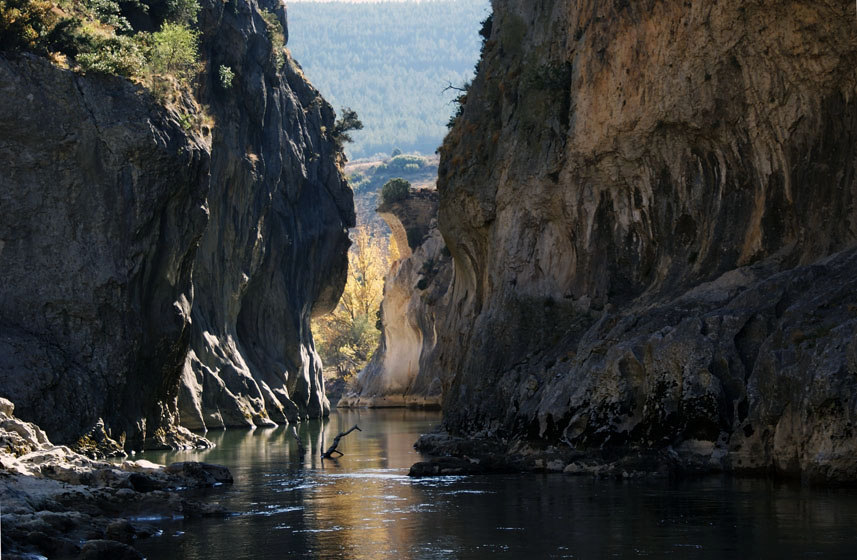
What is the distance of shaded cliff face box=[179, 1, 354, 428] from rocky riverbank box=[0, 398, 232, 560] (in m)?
24.5

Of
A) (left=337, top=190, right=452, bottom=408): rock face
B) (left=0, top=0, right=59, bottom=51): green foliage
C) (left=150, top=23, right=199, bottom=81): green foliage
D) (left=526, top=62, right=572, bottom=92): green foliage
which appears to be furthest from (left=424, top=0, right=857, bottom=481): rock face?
(left=337, top=190, right=452, bottom=408): rock face

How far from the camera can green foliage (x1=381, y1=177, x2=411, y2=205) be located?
269ft

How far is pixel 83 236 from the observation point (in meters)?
39.0

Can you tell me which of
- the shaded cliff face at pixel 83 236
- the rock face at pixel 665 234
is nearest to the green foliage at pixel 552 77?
the rock face at pixel 665 234

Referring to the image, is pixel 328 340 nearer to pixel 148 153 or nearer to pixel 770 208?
pixel 148 153

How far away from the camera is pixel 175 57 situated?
4719 cm

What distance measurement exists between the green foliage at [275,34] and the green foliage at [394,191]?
11.3 meters

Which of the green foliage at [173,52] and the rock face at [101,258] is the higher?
the green foliage at [173,52]

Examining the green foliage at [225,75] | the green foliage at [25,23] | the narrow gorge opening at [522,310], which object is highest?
the green foliage at [225,75]

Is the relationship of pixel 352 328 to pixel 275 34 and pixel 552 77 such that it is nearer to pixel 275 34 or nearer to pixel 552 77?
pixel 275 34

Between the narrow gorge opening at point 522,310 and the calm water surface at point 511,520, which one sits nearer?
the calm water surface at point 511,520

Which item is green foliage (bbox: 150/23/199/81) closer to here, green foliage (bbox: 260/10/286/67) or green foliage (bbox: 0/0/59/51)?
green foliage (bbox: 0/0/59/51)

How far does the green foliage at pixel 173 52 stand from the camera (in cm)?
4435

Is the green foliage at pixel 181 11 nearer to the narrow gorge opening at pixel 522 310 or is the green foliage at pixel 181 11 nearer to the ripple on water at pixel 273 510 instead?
the narrow gorge opening at pixel 522 310
